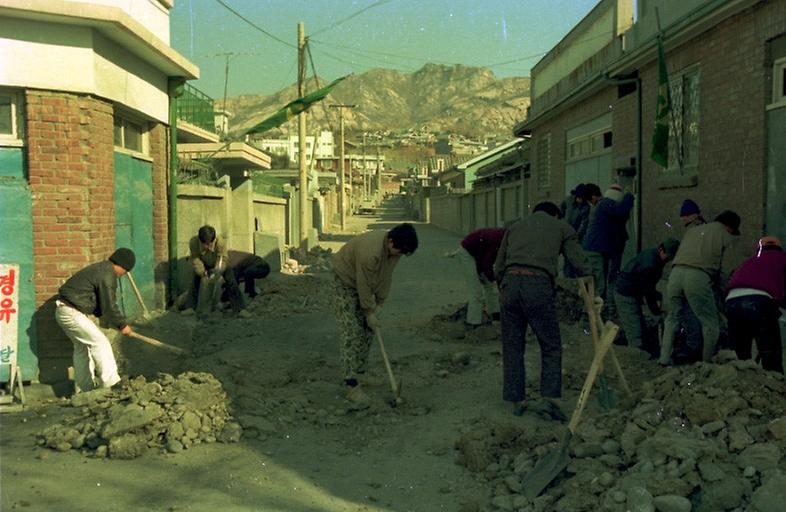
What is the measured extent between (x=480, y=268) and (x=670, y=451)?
481 centimetres

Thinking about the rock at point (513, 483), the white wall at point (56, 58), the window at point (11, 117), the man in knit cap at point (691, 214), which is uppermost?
the white wall at point (56, 58)

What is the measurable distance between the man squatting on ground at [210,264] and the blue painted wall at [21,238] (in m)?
3.31

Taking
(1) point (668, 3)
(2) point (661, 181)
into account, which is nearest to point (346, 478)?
(2) point (661, 181)

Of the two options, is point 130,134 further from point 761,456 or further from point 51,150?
point 761,456

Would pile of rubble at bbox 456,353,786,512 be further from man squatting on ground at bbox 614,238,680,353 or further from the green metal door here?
the green metal door

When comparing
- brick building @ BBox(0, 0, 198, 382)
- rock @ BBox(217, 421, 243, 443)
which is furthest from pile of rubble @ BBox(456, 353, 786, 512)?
brick building @ BBox(0, 0, 198, 382)

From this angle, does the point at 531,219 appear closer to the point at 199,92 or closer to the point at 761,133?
the point at 761,133

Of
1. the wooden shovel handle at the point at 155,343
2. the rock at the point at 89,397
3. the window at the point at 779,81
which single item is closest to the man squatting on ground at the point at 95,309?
the wooden shovel handle at the point at 155,343

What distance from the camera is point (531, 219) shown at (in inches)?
252

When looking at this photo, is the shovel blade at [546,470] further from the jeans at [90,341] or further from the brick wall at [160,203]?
the brick wall at [160,203]

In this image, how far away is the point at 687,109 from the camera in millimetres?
9328

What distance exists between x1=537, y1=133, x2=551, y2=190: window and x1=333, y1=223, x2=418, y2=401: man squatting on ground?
1086 centimetres

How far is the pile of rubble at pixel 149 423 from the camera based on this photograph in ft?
18.1

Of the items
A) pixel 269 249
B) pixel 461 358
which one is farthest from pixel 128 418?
pixel 269 249
